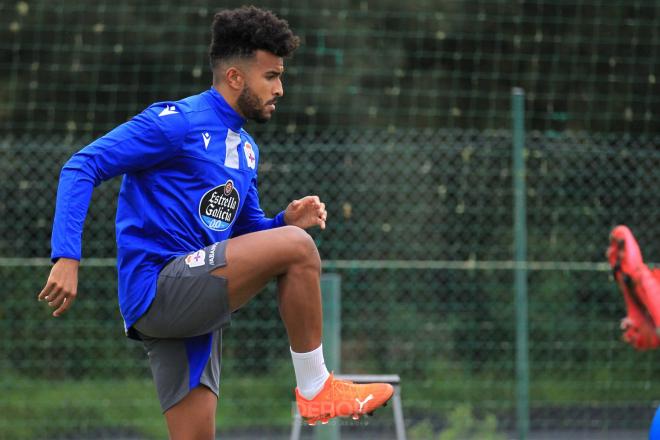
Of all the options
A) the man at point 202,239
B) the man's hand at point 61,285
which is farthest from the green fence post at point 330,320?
the man's hand at point 61,285

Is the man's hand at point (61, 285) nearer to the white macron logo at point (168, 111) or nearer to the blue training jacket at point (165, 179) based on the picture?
the blue training jacket at point (165, 179)

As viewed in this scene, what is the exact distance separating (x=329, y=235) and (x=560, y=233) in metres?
1.48

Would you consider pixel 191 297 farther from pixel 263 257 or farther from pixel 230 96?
pixel 230 96

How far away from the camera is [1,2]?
33.3 ft

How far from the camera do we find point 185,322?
3.71m

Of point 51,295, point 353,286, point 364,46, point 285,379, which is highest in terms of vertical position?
point 364,46

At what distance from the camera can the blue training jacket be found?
365cm

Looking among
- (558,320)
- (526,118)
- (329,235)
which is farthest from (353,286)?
(526,118)

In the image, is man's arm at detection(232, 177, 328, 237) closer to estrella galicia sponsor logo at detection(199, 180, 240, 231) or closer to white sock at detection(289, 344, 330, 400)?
estrella galicia sponsor logo at detection(199, 180, 240, 231)

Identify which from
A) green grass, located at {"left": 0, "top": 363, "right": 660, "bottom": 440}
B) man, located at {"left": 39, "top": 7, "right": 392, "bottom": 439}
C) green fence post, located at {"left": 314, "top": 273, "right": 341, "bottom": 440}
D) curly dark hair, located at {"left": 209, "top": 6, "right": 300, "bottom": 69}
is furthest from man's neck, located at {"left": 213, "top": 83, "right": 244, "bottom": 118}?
green grass, located at {"left": 0, "top": 363, "right": 660, "bottom": 440}

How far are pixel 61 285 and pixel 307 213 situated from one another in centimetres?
98

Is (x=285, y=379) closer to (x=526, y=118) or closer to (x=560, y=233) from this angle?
(x=560, y=233)

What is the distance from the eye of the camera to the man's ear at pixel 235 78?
3.91 m

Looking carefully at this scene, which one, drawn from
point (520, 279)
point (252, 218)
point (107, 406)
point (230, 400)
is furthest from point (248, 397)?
point (252, 218)
